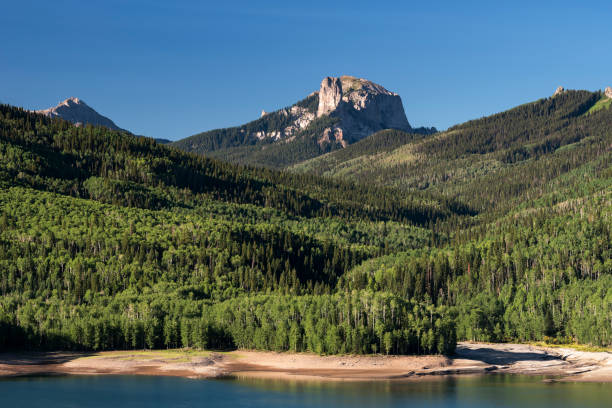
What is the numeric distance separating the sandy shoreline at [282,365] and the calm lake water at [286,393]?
6255 millimetres

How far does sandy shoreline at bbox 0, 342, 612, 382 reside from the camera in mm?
159375

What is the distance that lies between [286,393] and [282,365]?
26550mm

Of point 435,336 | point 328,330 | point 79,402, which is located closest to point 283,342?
point 328,330

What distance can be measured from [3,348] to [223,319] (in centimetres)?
5067

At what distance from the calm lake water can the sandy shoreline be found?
20.5 feet

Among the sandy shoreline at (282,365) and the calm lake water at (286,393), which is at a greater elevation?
the sandy shoreline at (282,365)

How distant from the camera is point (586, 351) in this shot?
615 feet

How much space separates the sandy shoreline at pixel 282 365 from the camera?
159 metres

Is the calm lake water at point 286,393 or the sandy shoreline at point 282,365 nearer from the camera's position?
the calm lake water at point 286,393

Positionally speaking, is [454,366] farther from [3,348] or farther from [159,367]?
[3,348]

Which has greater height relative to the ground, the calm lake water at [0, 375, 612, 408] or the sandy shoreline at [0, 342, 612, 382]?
the sandy shoreline at [0, 342, 612, 382]

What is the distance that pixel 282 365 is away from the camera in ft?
545

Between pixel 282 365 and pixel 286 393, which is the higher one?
pixel 282 365

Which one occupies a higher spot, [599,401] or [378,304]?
[378,304]
